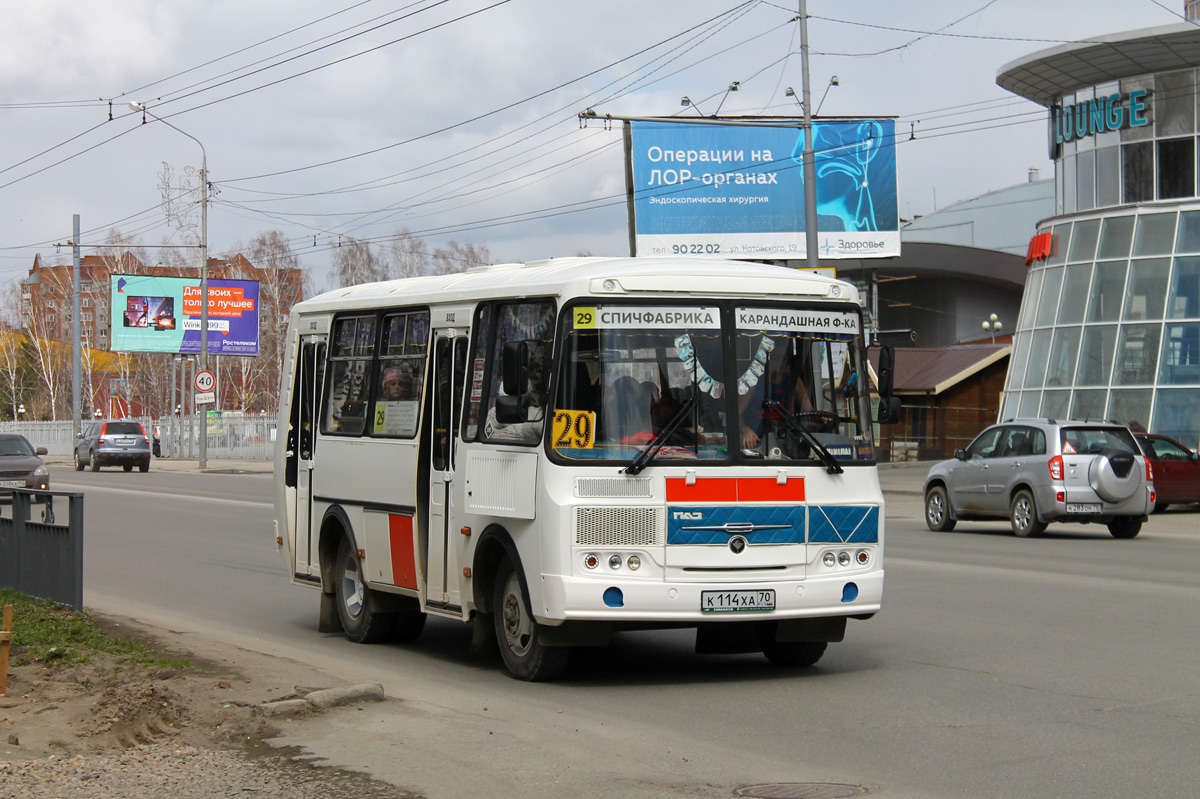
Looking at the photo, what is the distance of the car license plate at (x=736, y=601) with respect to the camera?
28.7 feet

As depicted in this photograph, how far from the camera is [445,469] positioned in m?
9.93

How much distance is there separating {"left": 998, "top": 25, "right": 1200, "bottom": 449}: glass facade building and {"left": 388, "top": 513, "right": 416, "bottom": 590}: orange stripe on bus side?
30.6 meters

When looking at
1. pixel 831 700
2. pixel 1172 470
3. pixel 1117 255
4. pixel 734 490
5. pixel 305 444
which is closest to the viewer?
pixel 831 700

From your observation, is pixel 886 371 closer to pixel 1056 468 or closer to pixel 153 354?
pixel 1056 468

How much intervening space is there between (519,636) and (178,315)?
56.0 metres

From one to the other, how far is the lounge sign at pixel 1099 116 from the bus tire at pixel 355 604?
3545 centimetres

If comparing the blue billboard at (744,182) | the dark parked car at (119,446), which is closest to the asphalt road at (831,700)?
the blue billboard at (744,182)

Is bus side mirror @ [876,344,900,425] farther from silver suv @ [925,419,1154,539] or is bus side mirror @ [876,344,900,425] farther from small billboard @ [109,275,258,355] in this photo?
small billboard @ [109,275,258,355]

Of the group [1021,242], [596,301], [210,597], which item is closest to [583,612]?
[596,301]

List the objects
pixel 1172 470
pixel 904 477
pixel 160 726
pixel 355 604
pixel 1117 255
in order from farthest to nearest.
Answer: pixel 904 477
pixel 1117 255
pixel 1172 470
pixel 355 604
pixel 160 726

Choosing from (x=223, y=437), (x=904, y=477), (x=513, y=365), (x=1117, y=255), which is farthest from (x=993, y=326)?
(x=513, y=365)

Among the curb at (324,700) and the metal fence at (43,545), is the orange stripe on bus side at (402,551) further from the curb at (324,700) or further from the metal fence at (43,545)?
the metal fence at (43,545)

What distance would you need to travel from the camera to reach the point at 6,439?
101 ft

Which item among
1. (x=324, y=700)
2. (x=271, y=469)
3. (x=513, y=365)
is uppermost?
(x=513, y=365)
